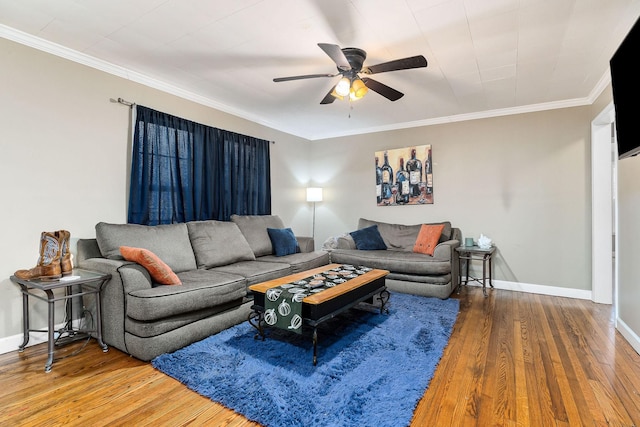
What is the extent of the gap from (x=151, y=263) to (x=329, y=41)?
2.34 meters

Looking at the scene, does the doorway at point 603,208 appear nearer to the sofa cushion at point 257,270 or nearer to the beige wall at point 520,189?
the beige wall at point 520,189

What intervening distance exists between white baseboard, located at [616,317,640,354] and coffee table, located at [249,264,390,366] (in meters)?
2.00

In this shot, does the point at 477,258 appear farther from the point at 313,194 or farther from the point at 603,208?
the point at 313,194

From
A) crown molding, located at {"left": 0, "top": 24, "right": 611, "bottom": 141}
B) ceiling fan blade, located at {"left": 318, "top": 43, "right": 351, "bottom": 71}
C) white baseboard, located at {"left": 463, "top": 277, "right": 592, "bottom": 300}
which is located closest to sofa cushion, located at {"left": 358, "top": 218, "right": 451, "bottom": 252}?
white baseboard, located at {"left": 463, "top": 277, "right": 592, "bottom": 300}

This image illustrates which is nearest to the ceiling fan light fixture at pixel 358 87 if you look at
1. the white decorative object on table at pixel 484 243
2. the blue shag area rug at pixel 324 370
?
the blue shag area rug at pixel 324 370

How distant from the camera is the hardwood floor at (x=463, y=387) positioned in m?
1.65

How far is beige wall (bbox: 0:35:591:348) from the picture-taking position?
2.54 m

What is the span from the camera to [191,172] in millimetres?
3803

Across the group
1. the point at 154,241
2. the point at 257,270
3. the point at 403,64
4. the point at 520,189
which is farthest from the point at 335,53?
the point at 520,189

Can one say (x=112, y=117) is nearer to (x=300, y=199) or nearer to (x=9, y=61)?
(x=9, y=61)

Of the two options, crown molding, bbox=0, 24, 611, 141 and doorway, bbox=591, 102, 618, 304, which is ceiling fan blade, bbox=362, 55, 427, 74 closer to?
crown molding, bbox=0, 24, 611, 141

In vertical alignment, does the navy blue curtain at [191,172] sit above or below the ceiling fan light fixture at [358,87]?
below

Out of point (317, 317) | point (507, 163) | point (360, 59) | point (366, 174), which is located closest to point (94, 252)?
point (317, 317)

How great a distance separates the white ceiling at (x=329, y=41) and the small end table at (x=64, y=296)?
1929mm
